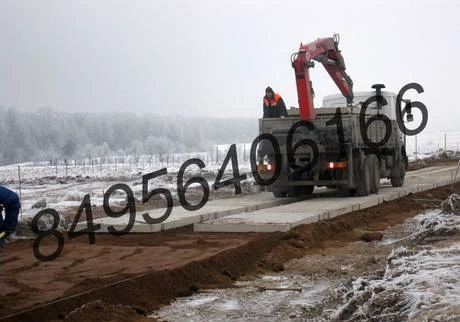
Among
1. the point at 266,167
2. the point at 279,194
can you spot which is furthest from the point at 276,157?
the point at 279,194

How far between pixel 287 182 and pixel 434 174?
10.8m

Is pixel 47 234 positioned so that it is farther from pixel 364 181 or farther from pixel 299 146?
pixel 364 181


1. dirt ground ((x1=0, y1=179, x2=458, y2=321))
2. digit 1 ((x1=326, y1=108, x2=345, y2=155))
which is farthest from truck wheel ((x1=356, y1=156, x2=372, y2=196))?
Result: dirt ground ((x1=0, y1=179, x2=458, y2=321))

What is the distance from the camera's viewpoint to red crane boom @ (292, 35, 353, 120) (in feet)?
53.2

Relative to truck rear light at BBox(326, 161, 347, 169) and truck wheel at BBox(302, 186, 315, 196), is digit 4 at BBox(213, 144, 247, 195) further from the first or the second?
truck rear light at BBox(326, 161, 347, 169)

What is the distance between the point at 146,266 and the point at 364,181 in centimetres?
879

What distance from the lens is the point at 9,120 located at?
1566 inches

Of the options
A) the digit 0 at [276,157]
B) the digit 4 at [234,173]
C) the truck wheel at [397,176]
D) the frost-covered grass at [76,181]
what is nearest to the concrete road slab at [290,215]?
the digit 0 at [276,157]

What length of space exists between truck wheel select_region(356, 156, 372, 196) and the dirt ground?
312 cm

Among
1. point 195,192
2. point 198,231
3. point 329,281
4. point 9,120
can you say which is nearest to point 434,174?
point 195,192

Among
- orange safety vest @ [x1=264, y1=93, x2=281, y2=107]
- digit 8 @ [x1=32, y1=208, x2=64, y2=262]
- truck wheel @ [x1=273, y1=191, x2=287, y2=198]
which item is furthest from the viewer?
truck wheel @ [x1=273, y1=191, x2=287, y2=198]

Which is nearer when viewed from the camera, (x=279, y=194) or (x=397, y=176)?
(x=279, y=194)

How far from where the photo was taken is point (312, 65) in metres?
17.2

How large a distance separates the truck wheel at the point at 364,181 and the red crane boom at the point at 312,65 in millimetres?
1948
